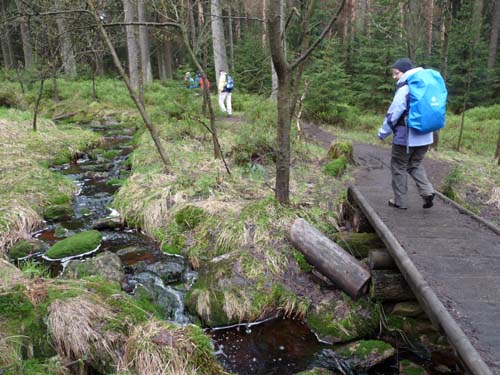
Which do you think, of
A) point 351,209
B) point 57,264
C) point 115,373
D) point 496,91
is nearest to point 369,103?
point 496,91

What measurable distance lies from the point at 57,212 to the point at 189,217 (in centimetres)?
268

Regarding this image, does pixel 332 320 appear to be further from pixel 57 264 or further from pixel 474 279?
pixel 57 264

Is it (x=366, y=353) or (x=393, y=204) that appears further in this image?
(x=393, y=204)

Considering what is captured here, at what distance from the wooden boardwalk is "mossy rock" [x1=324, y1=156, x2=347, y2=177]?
6.74ft

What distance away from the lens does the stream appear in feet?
14.1

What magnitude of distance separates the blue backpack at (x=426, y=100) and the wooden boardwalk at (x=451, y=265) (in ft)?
4.30

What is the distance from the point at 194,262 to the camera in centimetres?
602

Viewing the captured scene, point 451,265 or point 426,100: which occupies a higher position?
→ point 426,100

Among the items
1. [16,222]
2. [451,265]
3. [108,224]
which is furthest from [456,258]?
[16,222]

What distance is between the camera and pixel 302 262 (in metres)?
5.54

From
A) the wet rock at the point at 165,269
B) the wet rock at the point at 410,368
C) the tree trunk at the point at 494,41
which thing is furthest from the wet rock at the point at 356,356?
the tree trunk at the point at 494,41

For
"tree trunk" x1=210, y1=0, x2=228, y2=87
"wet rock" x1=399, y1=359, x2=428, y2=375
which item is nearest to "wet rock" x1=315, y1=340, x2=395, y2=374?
"wet rock" x1=399, y1=359, x2=428, y2=375

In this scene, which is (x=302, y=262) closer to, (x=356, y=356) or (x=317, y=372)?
(x=356, y=356)

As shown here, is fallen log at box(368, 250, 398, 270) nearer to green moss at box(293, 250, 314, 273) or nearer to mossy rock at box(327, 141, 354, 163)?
green moss at box(293, 250, 314, 273)
